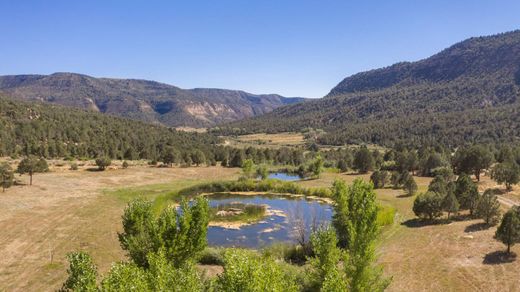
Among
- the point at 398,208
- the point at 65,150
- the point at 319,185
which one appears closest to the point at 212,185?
the point at 319,185

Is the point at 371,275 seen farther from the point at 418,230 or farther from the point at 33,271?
the point at 33,271

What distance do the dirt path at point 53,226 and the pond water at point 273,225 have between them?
55.1ft

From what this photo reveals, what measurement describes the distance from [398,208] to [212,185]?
4579 centimetres

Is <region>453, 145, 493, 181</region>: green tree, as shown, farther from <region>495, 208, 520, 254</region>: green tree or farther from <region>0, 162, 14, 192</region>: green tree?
<region>0, 162, 14, 192</region>: green tree

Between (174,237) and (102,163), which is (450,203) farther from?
(102,163)

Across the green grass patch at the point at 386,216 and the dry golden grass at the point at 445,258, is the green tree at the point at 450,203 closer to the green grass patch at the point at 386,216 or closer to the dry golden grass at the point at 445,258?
the dry golden grass at the point at 445,258

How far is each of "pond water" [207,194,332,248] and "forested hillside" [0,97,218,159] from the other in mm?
60241

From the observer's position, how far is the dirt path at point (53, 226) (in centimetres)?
4534

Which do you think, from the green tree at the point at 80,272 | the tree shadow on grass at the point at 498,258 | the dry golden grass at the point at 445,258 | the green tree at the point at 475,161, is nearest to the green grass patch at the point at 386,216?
the dry golden grass at the point at 445,258

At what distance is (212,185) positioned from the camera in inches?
3991

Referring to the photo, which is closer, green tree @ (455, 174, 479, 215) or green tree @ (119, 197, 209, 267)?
green tree @ (119, 197, 209, 267)

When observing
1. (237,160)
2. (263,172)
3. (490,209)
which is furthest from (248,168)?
(490,209)

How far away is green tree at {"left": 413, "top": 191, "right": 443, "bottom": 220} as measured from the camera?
6203cm

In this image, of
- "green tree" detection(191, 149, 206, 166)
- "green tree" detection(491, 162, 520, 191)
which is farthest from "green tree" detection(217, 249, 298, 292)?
"green tree" detection(191, 149, 206, 166)
